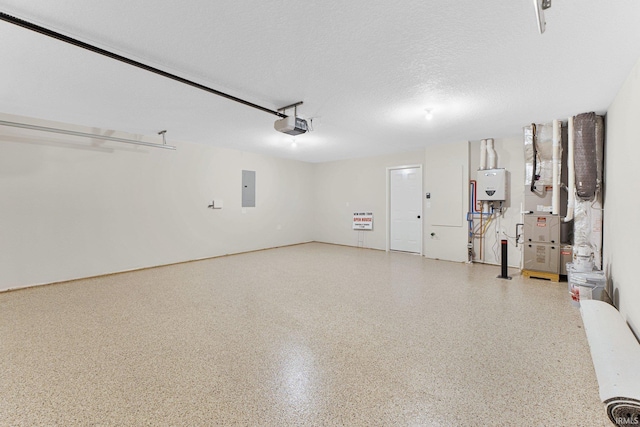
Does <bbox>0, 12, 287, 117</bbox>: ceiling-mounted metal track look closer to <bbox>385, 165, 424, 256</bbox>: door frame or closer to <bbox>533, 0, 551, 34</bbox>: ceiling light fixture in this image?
<bbox>533, 0, 551, 34</bbox>: ceiling light fixture

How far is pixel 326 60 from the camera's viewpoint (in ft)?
8.25

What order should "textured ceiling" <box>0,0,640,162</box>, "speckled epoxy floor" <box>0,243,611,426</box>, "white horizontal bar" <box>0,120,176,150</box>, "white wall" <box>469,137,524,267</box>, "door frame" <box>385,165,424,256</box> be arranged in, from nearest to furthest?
"speckled epoxy floor" <box>0,243,611,426</box>
"textured ceiling" <box>0,0,640,162</box>
"white horizontal bar" <box>0,120,176,150</box>
"white wall" <box>469,137,524,267</box>
"door frame" <box>385,165,424,256</box>

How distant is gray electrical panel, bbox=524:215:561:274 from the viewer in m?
4.34

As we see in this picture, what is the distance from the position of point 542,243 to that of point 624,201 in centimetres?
180

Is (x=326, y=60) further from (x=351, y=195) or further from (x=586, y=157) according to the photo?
(x=351, y=195)

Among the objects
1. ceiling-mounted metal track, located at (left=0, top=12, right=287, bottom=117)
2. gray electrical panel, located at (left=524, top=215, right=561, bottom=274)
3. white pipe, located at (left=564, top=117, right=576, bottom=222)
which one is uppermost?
ceiling-mounted metal track, located at (left=0, top=12, right=287, bottom=117)

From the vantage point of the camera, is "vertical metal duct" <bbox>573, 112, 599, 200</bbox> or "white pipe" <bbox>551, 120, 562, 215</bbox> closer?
"vertical metal duct" <bbox>573, 112, 599, 200</bbox>

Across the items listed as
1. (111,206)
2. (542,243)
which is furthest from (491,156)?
(111,206)

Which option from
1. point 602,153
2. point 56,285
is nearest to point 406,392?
point 602,153

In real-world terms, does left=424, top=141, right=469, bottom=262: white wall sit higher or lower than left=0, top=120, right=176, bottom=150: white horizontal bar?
lower

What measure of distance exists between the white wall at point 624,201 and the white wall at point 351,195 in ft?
11.3

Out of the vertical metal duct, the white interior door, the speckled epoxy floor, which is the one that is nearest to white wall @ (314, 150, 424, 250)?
the white interior door

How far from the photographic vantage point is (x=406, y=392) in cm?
181

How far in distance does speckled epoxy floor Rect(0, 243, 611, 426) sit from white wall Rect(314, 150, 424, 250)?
3441 millimetres
